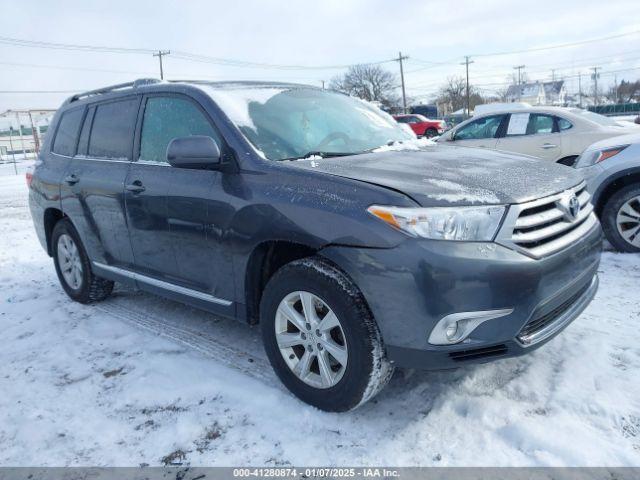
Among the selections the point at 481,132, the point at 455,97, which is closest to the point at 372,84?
the point at 455,97

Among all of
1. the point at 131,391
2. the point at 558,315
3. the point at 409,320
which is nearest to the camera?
the point at 409,320

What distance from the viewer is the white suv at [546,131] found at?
25.8 feet

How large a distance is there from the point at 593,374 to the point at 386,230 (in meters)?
1.59

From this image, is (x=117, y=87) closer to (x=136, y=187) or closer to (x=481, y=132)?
(x=136, y=187)

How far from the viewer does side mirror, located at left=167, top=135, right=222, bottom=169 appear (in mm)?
2951

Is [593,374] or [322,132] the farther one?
[322,132]

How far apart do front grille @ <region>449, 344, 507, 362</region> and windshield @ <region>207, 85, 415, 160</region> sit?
1.44m

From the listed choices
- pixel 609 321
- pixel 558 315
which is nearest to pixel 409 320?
pixel 558 315

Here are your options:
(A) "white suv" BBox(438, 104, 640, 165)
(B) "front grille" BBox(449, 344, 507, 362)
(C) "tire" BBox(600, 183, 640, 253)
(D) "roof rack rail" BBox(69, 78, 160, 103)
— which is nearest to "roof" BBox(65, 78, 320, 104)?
(D) "roof rack rail" BBox(69, 78, 160, 103)

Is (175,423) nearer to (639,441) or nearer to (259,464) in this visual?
(259,464)

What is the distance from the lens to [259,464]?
2406mm

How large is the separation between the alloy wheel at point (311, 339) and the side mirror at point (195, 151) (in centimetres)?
92

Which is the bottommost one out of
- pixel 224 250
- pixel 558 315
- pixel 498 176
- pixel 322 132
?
pixel 558 315

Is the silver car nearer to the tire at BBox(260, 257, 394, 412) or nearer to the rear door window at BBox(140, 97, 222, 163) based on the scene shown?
the tire at BBox(260, 257, 394, 412)
